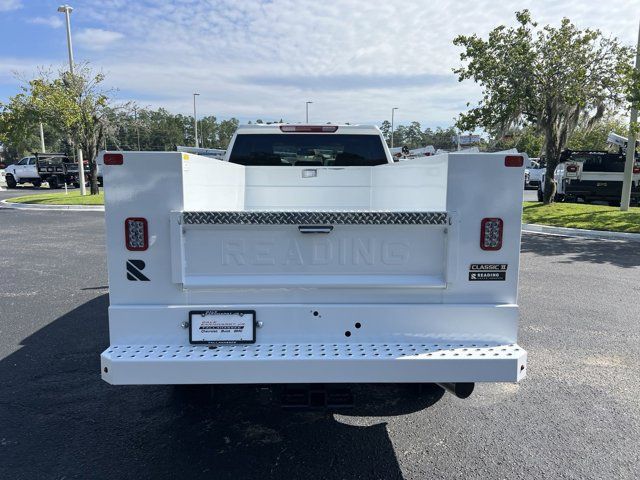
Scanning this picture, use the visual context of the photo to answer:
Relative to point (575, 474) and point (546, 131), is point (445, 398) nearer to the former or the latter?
point (575, 474)

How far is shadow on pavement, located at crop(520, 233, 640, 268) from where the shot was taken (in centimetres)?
953

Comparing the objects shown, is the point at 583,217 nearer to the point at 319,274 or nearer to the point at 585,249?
the point at 585,249

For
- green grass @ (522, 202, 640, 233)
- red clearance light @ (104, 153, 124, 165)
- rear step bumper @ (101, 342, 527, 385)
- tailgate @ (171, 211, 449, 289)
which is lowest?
green grass @ (522, 202, 640, 233)

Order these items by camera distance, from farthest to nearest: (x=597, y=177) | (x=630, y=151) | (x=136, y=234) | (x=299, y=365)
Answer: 1. (x=597, y=177)
2. (x=630, y=151)
3. (x=136, y=234)
4. (x=299, y=365)

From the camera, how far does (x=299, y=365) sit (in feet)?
8.78

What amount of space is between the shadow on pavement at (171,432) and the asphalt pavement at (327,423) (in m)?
0.01

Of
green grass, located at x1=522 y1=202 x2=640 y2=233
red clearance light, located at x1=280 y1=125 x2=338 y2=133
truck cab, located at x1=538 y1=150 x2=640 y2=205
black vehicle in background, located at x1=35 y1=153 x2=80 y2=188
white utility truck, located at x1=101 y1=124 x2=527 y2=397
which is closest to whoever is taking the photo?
white utility truck, located at x1=101 y1=124 x2=527 y2=397

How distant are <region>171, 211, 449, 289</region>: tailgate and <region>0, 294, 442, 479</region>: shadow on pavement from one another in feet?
3.76

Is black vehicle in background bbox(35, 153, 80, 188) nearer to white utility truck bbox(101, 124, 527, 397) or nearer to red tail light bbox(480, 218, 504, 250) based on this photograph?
white utility truck bbox(101, 124, 527, 397)

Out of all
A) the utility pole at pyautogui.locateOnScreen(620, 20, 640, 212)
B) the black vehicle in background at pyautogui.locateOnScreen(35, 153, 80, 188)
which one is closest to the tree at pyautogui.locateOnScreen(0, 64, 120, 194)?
the black vehicle in background at pyautogui.locateOnScreen(35, 153, 80, 188)

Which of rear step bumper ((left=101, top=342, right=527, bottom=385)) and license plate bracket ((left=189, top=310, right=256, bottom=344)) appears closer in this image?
rear step bumper ((left=101, top=342, right=527, bottom=385))

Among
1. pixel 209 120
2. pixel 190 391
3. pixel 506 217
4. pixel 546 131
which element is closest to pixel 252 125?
pixel 190 391

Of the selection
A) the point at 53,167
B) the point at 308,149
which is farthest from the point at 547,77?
the point at 53,167

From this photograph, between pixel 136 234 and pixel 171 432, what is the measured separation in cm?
150
